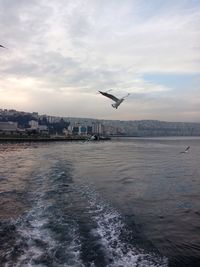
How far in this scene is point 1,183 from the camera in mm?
24656

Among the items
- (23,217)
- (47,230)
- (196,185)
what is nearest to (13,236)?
(47,230)

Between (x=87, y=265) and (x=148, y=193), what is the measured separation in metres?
12.0

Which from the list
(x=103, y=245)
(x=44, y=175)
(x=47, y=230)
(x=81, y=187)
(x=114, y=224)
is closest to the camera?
(x=103, y=245)

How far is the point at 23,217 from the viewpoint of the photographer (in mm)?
15445

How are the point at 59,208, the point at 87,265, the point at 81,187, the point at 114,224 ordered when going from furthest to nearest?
the point at 81,187 → the point at 59,208 → the point at 114,224 → the point at 87,265

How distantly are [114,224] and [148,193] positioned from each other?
7.32 meters

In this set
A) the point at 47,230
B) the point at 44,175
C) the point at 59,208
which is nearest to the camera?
the point at 47,230

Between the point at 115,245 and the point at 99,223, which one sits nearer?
the point at 115,245

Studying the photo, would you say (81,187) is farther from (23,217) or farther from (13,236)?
(13,236)

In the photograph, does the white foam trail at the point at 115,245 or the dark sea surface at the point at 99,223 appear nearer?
the white foam trail at the point at 115,245

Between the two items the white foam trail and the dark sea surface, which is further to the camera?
the dark sea surface

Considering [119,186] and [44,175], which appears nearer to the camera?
[119,186]

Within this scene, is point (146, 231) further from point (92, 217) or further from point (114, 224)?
point (92, 217)

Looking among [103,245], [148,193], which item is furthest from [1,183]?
[103,245]
